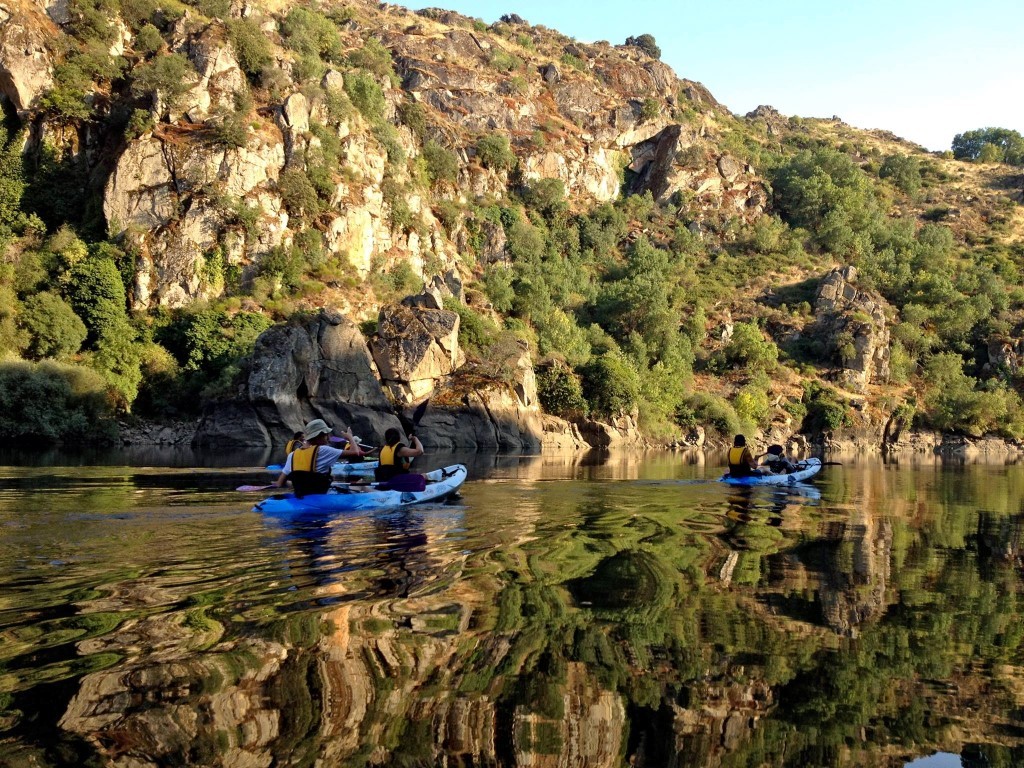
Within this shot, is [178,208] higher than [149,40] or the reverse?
the reverse

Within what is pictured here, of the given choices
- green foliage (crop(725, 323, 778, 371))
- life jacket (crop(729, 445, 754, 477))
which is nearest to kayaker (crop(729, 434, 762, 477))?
life jacket (crop(729, 445, 754, 477))

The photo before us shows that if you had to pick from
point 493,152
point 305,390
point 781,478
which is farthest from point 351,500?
point 493,152

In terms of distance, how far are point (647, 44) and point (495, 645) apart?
461 feet

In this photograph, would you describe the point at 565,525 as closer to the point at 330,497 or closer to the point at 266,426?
the point at 330,497

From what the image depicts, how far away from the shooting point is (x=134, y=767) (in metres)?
4.03

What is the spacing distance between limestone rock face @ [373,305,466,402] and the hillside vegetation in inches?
133

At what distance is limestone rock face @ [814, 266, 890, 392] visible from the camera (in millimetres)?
73688

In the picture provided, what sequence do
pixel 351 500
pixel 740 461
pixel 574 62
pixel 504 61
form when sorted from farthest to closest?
pixel 574 62, pixel 504 61, pixel 740 461, pixel 351 500

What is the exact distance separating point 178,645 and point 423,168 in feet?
253

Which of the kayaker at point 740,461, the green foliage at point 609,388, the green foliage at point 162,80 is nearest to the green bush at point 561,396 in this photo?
the green foliage at point 609,388

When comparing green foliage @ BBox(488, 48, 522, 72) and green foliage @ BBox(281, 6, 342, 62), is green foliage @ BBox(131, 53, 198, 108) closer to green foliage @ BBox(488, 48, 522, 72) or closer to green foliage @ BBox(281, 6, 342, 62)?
green foliage @ BBox(281, 6, 342, 62)

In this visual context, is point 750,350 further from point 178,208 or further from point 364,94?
point 178,208

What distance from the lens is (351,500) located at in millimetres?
14719

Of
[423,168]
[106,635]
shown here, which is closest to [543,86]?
[423,168]
